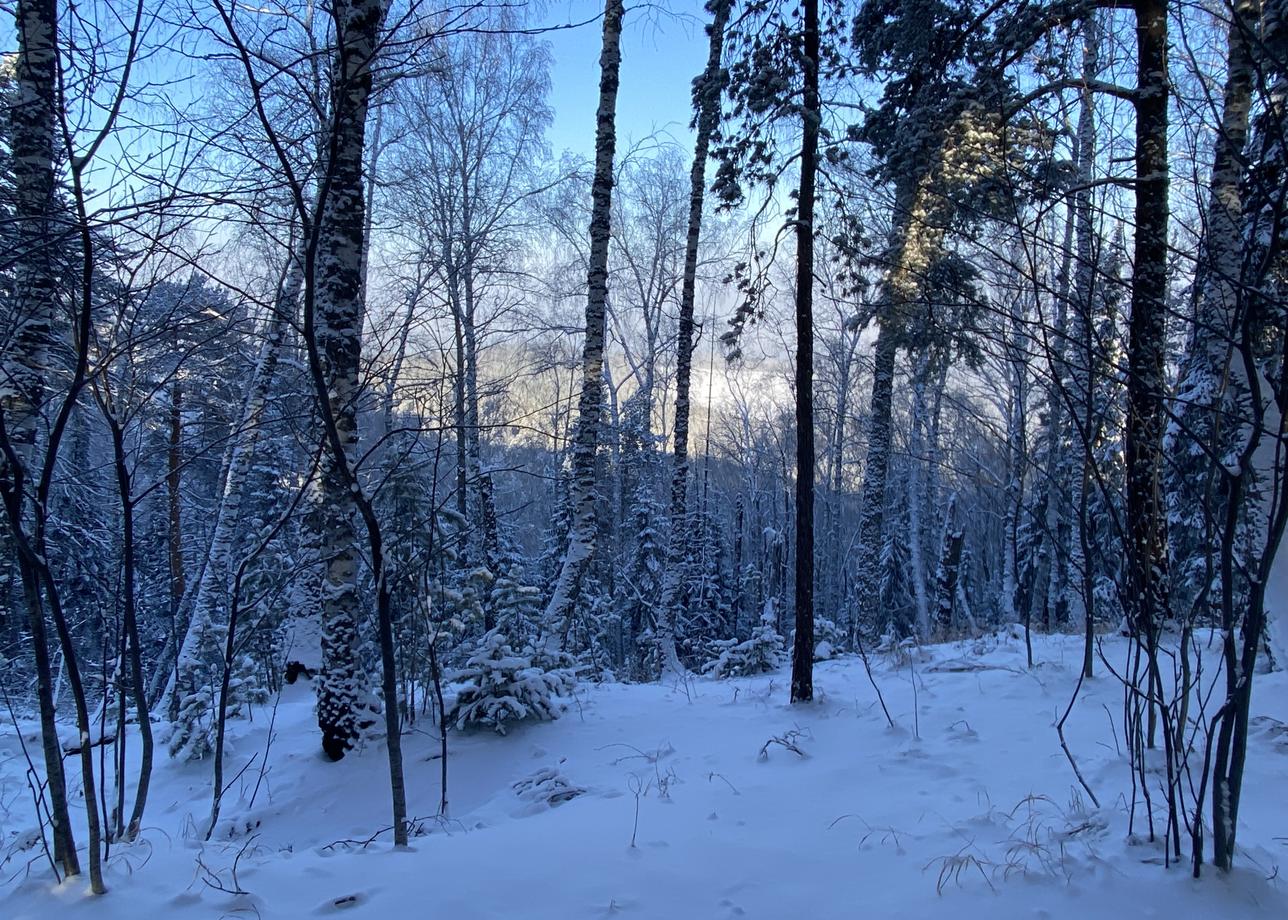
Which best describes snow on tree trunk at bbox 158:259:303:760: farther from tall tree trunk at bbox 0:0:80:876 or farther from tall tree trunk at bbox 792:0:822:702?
tall tree trunk at bbox 792:0:822:702

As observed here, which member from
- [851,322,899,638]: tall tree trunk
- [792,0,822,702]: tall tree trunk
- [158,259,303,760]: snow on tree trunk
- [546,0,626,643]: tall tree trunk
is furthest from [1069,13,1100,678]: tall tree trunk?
[158,259,303,760]: snow on tree trunk

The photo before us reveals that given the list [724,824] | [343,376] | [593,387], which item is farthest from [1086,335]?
[593,387]

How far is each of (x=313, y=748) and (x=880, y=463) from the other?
9.23 metres

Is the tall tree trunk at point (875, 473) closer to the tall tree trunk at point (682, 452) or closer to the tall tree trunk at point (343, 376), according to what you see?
the tall tree trunk at point (682, 452)

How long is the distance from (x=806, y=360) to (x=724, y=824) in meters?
3.86

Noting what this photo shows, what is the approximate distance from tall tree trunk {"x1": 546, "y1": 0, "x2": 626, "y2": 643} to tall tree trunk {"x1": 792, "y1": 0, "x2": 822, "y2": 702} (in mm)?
2692

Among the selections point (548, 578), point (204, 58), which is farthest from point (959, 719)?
point (548, 578)

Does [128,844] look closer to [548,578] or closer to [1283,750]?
[1283,750]

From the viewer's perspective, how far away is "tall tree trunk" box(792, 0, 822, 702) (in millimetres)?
5730

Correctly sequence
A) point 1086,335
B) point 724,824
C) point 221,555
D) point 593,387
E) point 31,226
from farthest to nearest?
point 221,555
point 593,387
point 31,226
point 724,824
point 1086,335

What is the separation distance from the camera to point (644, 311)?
18359 millimetres

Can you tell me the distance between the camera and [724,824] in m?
3.20

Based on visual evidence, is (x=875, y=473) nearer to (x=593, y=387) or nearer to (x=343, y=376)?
(x=593, y=387)

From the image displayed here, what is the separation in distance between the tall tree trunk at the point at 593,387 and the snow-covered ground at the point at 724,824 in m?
2.01
